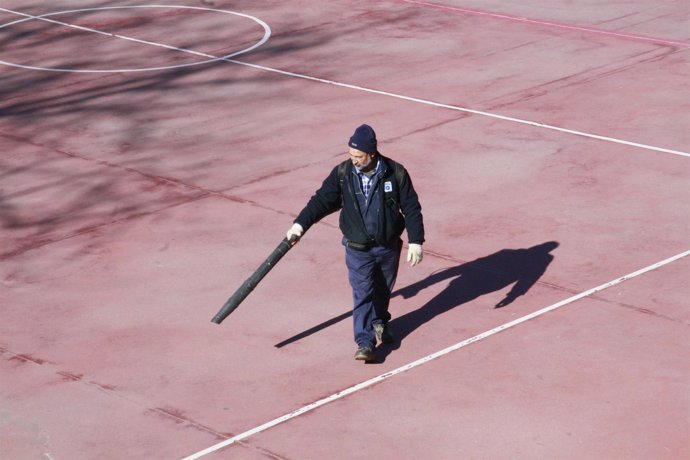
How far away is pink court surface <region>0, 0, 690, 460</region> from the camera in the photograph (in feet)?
32.6

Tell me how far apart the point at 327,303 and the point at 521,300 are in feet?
6.06

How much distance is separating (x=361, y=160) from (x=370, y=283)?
109 centimetres

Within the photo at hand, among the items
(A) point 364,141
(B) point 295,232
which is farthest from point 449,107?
(A) point 364,141

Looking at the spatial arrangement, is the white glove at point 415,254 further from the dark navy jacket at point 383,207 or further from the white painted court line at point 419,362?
the white painted court line at point 419,362

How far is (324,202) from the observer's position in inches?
432

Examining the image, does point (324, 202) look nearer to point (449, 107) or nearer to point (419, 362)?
point (419, 362)

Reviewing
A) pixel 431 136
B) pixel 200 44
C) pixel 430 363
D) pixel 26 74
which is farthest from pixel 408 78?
pixel 430 363

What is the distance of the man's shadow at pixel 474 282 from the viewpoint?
460 inches

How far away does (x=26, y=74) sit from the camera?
21.1 m

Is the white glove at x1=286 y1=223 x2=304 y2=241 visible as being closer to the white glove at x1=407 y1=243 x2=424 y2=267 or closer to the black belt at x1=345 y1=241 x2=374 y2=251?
the black belt at x1=345 y1=241 x2=374 y2=251

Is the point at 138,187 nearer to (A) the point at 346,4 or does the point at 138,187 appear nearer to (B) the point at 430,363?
(B) the point at 430,363

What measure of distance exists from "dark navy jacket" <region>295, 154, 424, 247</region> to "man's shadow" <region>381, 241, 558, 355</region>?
115cm

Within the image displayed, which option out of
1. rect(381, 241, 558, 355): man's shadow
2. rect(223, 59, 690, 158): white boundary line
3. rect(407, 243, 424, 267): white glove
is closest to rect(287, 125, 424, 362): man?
rect(407, 243, 424, 267): white glove

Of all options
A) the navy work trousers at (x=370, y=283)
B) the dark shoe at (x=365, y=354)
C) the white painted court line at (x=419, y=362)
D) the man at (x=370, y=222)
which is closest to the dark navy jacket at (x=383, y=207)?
the man at (x=370, y=222)
